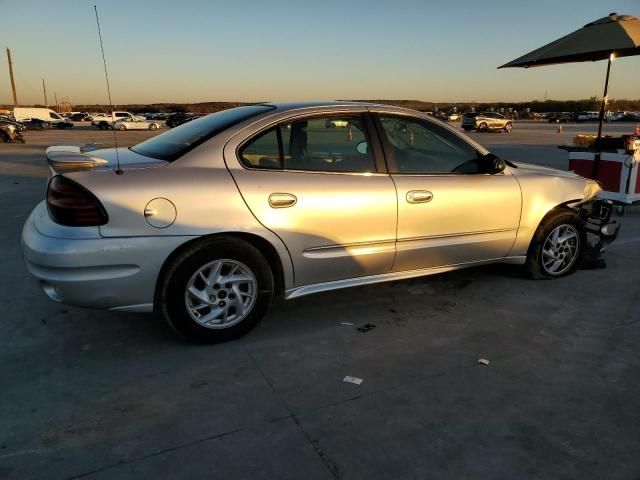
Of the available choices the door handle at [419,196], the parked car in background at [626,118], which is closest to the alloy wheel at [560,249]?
the door handle at [419,196]

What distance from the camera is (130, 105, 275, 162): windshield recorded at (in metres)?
3.18

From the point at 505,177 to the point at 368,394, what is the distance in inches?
90.4

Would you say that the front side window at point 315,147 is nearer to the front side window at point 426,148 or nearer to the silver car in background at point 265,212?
the silver car in background at point 265,212

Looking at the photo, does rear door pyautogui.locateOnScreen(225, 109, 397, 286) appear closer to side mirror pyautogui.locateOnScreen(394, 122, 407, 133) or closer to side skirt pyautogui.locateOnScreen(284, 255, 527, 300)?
side skirt pyautogui.locateOnScreen(284, 255, 527, 300)

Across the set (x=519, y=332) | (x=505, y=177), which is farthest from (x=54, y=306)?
(x=505, y=177)

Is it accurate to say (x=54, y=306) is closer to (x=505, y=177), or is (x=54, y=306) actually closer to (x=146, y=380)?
(x=146, y=380)

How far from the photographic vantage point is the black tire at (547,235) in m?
4.36

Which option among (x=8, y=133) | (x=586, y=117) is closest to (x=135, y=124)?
(x=8, y=133)

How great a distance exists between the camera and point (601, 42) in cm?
583

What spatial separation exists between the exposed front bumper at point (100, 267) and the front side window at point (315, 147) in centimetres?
75

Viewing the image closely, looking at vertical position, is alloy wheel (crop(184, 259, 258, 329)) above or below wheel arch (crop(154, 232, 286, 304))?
below

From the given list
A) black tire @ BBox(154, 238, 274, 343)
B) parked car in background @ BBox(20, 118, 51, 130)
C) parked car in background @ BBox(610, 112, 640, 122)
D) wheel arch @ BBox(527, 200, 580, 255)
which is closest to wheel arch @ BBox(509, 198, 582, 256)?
wheel arch @ BBox(527, 200, 580, 255)

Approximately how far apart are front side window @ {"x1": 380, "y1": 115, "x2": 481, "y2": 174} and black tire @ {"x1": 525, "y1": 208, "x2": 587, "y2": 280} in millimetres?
933

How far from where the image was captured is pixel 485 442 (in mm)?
2295
